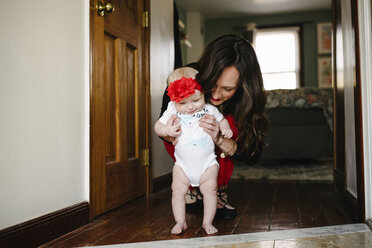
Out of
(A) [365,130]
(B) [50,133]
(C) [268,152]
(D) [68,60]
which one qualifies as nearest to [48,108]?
(B) [50,133]

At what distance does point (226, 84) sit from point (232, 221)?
646 mm

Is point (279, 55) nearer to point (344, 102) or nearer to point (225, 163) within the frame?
point (344, 102)

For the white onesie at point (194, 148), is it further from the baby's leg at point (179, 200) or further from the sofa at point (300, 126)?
the sofa at point (300, 126)

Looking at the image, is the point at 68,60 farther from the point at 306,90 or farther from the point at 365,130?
the point at 306,90

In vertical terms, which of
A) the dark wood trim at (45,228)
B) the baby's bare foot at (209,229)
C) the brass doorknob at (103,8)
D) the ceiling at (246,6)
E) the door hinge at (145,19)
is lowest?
the baby's bare foot at (209,229)

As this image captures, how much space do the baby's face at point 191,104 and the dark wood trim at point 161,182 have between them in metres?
1.18

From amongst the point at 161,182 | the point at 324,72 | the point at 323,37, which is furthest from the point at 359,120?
the point at 323,37

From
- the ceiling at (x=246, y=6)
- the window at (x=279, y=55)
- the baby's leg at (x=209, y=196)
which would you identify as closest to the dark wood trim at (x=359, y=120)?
the baby's leg at (x=209, y=196)

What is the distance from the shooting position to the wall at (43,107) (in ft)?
3.92

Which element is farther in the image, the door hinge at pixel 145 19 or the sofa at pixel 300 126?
the sofa at pixel 300 126

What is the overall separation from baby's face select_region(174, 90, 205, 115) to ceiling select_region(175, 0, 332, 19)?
5.38 m

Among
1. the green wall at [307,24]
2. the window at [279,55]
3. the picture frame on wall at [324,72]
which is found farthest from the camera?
the window at [279,55]

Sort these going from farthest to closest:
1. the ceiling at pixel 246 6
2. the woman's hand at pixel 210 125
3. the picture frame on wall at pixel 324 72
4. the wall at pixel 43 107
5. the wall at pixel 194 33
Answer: the picture frame on wall at pixel 324 72
the wall at pixel 194 33
the ceiling at pixel 246 6
the woman's hand at pixel 210 125
the wall at pixel 43 107

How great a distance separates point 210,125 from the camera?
1.50 meters
